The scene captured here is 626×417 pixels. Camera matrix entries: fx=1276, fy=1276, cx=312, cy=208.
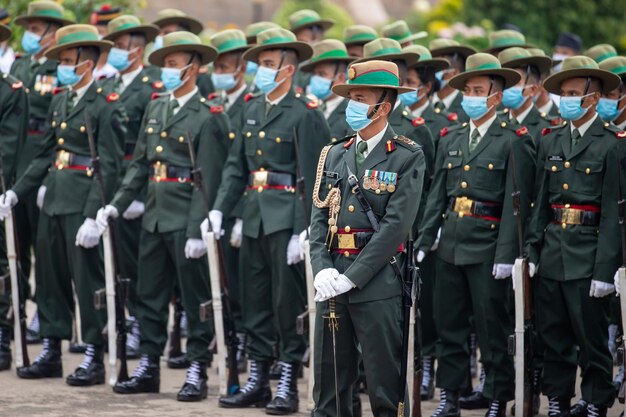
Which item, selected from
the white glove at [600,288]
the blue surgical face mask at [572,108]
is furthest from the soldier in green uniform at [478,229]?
the white glove at [600,288]

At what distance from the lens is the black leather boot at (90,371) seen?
932 centimetres

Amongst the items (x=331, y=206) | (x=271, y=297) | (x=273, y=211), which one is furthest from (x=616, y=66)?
(x=331, y=206)

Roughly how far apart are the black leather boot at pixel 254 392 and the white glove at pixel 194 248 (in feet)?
2.79

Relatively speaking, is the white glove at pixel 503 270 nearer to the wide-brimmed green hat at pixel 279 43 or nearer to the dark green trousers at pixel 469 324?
the dark green trousers at pixel 469 324

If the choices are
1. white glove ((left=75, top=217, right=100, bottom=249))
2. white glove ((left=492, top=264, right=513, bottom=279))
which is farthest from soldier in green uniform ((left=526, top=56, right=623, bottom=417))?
white glove ((left=75, top=217, right=100, bottom=249))

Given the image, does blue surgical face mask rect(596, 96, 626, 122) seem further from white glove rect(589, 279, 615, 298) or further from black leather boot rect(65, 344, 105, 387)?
black leather boot rect(65, 344, 105, 387)

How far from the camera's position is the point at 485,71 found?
340 inches

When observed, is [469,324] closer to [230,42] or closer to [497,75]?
[497,75]

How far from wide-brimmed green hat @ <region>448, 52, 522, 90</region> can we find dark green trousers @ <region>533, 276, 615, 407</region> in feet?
4.52

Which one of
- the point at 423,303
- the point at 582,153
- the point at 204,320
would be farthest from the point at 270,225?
the point at 582,153

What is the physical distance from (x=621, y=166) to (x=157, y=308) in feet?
11.3

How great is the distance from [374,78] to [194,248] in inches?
92.9

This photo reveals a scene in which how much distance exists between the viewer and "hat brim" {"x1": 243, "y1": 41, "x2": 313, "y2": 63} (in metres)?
9.16

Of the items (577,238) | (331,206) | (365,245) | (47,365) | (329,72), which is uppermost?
(329,72)
